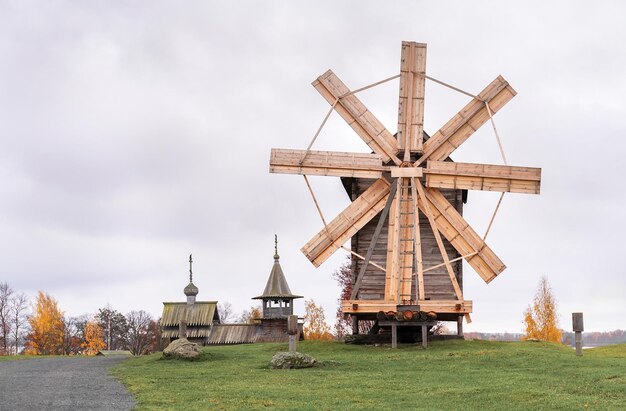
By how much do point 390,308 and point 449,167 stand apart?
569 centimetres

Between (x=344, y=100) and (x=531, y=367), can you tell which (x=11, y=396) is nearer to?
(x=531, y=367)

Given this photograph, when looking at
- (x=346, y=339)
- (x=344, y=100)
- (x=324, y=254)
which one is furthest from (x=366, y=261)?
(x=344, y=100)

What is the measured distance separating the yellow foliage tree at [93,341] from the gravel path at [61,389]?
55.5 metres

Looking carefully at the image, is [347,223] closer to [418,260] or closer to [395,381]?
[418,260]

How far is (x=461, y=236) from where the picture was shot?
29016 millimetres

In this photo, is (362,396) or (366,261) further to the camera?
(366,261)

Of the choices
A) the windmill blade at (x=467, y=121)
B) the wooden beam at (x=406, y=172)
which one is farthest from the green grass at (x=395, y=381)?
the windmill blade at (x=467, y=121)

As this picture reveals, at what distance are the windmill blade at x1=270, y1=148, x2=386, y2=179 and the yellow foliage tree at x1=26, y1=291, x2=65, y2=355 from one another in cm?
5187

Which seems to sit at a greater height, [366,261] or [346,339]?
[366,261]

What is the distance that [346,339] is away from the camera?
30125 mm

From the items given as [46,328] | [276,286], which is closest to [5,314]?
[46,328]

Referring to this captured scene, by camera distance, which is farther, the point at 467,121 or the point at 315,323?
the point at 315,323

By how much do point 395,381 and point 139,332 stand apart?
80.6 metres

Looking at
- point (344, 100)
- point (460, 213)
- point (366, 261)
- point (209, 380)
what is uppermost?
point (344, 100)
